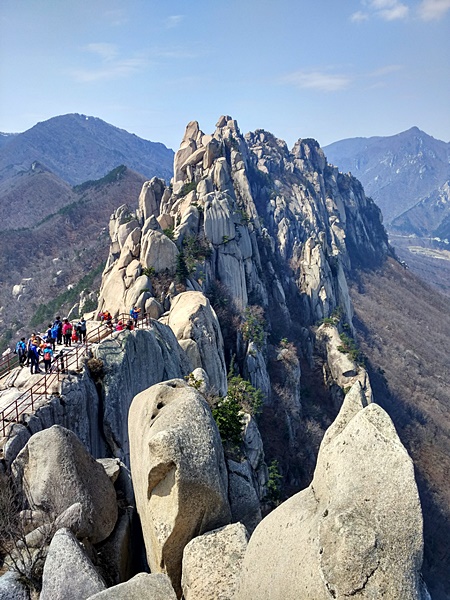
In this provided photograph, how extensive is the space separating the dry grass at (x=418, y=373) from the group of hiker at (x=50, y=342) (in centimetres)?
3383

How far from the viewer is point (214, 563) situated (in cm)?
977

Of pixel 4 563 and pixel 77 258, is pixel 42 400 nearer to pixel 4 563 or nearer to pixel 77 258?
pixel 4 563

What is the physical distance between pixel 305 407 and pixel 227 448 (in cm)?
4321

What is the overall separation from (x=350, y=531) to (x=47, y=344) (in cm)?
1653

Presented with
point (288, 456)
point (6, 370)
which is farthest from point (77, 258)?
point (6, 370)

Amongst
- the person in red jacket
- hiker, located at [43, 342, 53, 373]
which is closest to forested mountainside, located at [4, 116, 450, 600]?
hiker, located at [43, 342, 53, 373]

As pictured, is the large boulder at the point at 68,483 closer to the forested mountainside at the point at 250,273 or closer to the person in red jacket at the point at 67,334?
the person in red jacket at the point at 67,334

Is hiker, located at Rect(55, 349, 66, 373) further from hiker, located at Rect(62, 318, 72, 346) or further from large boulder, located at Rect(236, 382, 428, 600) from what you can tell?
large boulder, located at Rect(236, 382, 428, 600)

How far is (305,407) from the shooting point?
5781 cm

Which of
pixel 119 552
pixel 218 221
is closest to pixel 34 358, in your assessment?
pixel 119 552

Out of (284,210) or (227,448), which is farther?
(284,210)

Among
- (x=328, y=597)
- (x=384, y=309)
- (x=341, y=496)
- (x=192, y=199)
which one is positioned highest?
(x=192, y=199)

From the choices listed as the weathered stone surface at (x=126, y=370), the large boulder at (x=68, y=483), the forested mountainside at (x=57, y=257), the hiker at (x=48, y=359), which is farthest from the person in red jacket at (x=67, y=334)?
the forested mountainside at (x=57, y=257)

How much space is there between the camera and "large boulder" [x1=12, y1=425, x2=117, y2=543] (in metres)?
11.5
